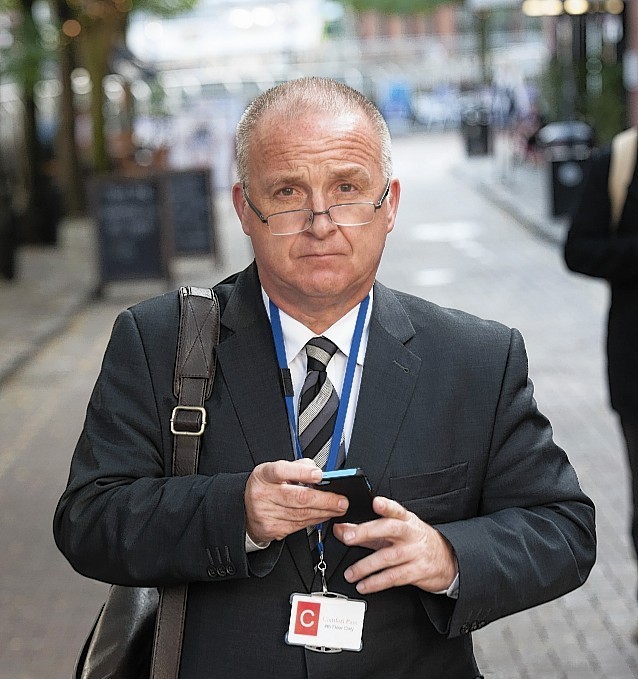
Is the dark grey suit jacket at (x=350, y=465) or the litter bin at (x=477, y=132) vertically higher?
the dark grey suit jacket at (x=350, y=465)

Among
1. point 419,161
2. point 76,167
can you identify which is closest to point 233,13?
point 419,161

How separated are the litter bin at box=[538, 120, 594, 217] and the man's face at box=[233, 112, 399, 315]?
16.9 m

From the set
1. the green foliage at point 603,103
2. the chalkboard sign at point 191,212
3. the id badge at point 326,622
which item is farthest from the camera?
the green foliage at point 603,103

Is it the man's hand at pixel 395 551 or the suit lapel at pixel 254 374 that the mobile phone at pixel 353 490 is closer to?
the man's hand at pixel 395 551

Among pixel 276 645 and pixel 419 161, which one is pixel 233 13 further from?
pixel 276 645

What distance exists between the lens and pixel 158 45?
7150cm

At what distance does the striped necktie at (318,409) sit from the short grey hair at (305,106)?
361 millimetres

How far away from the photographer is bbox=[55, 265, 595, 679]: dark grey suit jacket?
93.7 inches

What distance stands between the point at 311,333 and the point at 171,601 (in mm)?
566

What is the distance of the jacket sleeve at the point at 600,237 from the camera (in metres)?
4.77

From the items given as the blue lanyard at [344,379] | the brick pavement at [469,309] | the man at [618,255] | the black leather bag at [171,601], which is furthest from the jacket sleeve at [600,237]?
the black leather bag at [171,601]

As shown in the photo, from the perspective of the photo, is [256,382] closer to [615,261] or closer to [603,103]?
[615,261]

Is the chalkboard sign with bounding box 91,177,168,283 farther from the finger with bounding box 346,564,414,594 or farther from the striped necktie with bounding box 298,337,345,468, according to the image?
the finger with bounding box 346,564,414,594

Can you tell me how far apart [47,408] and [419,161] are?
2904 centimetres
